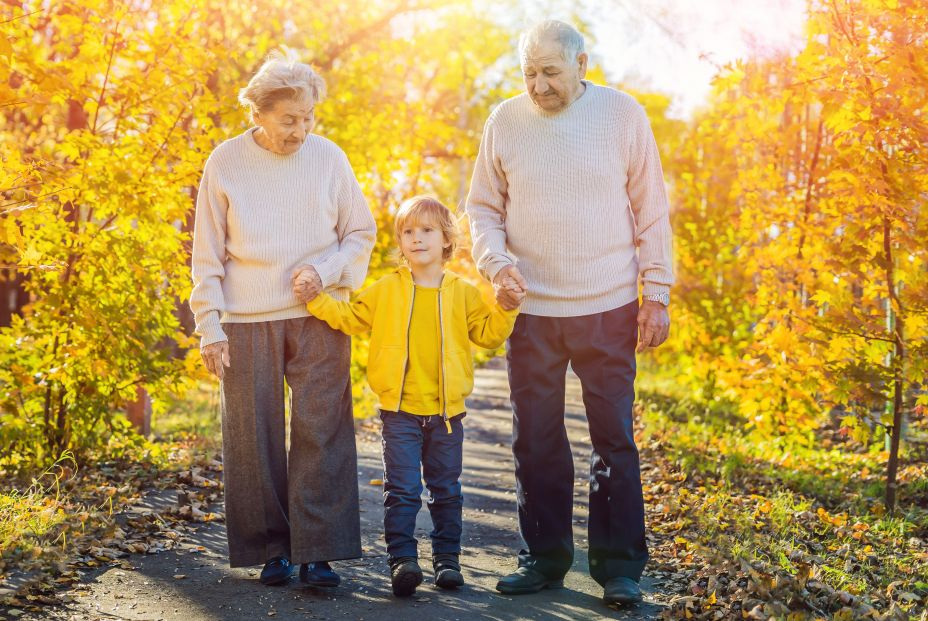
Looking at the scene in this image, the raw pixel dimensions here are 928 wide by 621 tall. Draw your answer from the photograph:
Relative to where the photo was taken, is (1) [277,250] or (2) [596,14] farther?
(2) [596,14]

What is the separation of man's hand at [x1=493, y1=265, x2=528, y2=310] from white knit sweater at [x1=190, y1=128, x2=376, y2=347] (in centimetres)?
60

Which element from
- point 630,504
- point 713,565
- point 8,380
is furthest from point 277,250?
point 8,380

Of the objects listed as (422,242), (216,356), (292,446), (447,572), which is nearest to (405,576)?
(447,572)

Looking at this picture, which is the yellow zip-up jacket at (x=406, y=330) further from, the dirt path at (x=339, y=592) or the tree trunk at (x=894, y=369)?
the tree trunk at (x=894, y=369)

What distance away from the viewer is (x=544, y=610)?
12.0 ft

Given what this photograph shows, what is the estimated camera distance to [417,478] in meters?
3.96

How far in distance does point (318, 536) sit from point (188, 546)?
1.10m

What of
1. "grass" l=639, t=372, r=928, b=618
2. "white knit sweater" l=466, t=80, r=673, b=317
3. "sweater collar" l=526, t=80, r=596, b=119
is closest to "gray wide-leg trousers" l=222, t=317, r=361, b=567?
"white knit sweater" l=466, t=80, r=673, b=317

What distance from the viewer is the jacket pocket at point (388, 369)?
3.97 m

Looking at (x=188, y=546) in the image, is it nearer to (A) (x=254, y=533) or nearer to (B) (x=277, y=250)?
(A) (x=254, y=533)

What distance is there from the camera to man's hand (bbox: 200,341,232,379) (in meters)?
3.79

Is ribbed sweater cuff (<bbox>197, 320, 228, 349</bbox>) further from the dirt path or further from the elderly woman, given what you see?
the dirt path

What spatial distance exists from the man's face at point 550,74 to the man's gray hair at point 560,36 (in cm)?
1

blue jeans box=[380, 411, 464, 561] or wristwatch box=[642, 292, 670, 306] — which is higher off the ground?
wristwatch box=[642, 292, 670, 306]
